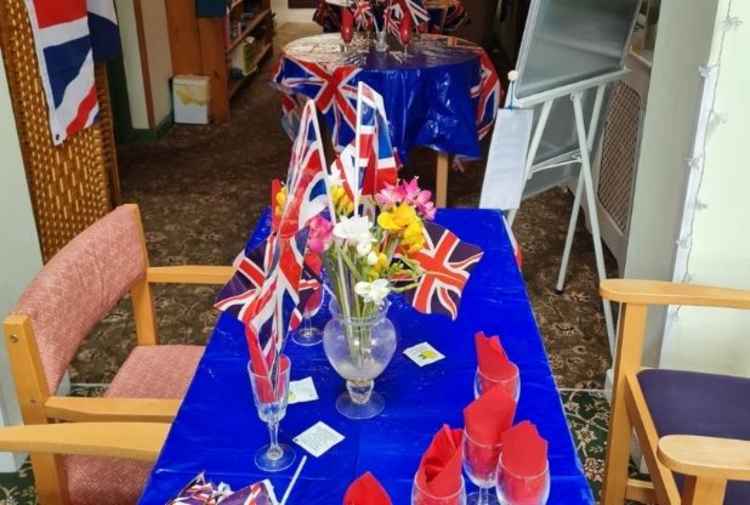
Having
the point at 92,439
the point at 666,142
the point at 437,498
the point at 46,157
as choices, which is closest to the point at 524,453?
the point at 437,498

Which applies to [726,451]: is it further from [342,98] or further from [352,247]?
[342,98]

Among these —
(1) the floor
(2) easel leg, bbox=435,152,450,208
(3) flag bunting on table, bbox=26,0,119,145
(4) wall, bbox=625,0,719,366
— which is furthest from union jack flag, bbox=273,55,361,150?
(4) wall, bbox=625,0,719,366

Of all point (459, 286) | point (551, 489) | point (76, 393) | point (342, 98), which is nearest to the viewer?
point (551, 489)

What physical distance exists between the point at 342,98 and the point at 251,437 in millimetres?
2460

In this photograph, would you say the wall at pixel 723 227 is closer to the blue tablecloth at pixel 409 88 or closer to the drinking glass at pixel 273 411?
the drinking glass at pixel 273 411

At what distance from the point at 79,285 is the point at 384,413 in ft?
2.43

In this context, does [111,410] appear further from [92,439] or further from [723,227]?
[723,227]

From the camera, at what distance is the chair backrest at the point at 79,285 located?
1477mm

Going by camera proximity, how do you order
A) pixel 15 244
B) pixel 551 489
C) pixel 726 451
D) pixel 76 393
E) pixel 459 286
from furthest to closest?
pixel 76 393 < pixel 15 244 < pixel 459 286 < pixel 726 451 < pixel 551 489

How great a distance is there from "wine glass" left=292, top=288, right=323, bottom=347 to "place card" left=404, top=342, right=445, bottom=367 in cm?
18

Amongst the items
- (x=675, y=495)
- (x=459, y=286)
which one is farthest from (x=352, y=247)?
(x=675, y=495)

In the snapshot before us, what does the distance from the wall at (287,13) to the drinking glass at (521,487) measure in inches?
375

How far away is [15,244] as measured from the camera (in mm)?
2219

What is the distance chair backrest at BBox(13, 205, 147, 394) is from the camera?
1.48 m
